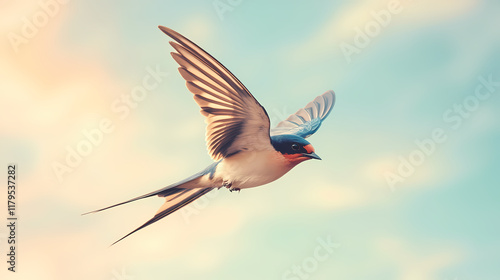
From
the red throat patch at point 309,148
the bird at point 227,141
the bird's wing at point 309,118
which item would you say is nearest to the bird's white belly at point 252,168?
the bird at point 227,141

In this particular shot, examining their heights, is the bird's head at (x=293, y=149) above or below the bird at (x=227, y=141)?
below

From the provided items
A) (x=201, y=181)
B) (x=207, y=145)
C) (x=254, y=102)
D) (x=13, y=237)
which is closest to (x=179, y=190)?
(x=201, y=181)

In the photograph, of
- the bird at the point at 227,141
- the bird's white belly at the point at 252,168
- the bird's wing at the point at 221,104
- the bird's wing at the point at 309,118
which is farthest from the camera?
the bird's wing at the point at 309,118

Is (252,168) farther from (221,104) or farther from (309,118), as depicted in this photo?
(309,118)

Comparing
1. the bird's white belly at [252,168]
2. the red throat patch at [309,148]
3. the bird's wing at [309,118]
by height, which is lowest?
the red throat patch at [309,148]

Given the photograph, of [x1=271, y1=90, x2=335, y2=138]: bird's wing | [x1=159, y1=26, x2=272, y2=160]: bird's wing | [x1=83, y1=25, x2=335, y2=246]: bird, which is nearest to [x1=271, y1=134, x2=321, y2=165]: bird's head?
[x1=83, y1=25, x2=335, y2=246]: bird

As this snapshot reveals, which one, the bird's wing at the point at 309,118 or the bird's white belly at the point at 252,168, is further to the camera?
the bird's wing at the point at 309,118

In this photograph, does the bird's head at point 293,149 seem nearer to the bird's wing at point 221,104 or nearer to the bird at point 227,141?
the bird at point 227,141
